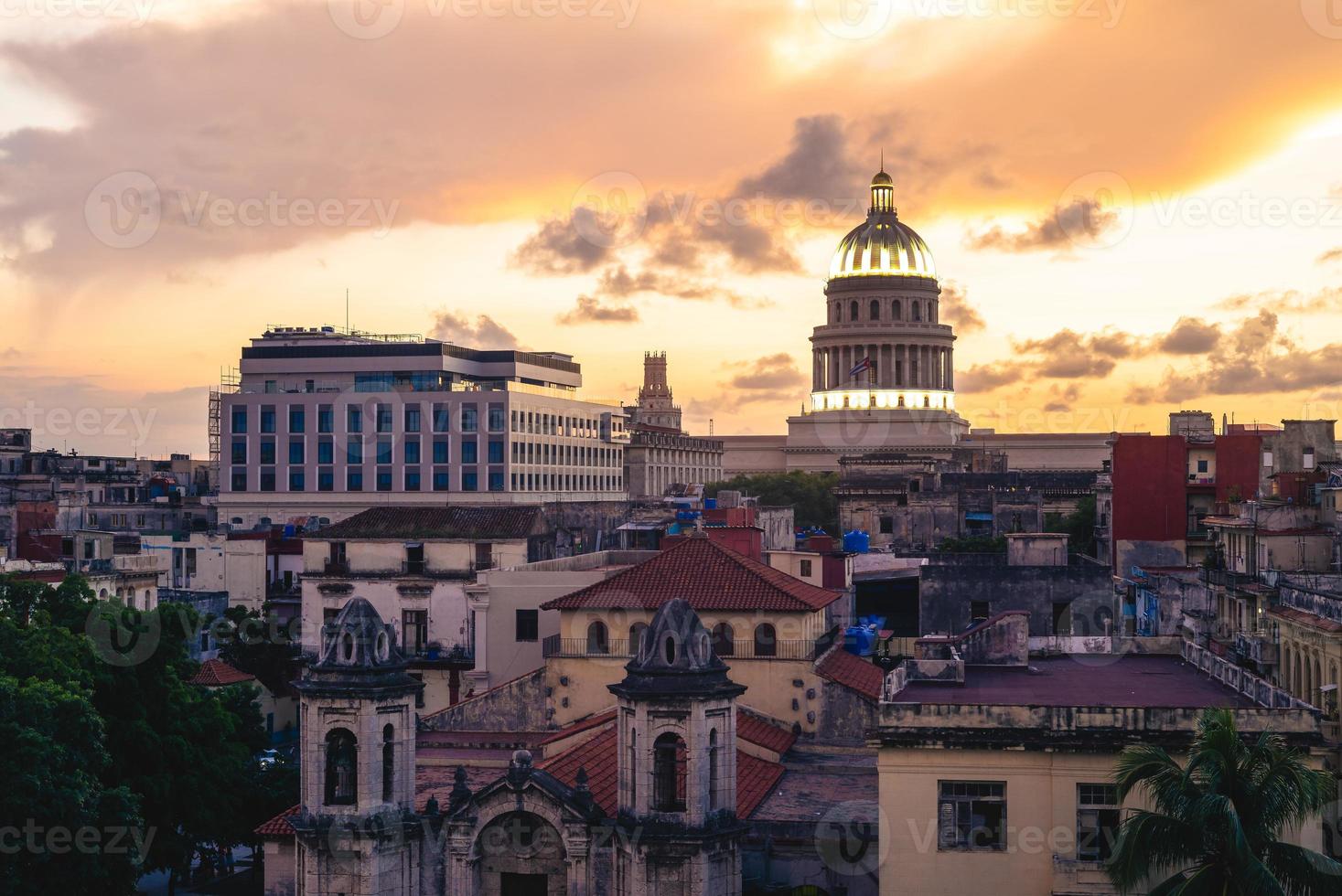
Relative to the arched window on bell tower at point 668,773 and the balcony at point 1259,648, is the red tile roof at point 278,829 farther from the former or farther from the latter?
the balcony at point 1259,648

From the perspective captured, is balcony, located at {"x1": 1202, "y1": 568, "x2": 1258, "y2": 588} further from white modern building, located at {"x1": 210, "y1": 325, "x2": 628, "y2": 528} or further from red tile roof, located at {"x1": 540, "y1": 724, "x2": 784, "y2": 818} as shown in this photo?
white modern building, located at {"x1": 210, "y1": 325, "x2": 628, "y2": 528}

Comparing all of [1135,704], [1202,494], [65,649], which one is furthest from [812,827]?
[1202,494]

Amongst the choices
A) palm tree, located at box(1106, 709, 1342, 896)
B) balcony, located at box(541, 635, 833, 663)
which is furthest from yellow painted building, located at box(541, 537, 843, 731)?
palm tree, located at box(1106, 709, 1342, 896)

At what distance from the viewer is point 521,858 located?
3981 cm

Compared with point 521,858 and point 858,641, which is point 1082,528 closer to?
point 858,641

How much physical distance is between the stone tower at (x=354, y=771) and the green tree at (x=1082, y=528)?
90274mm

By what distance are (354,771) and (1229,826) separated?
17.9m

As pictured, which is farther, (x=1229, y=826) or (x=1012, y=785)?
(x=1012, y=785)

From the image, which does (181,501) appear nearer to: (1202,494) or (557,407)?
(557,407)

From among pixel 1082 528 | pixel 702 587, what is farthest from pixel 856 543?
pixel 702 587

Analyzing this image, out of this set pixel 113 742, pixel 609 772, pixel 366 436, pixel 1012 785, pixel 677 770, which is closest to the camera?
pixel 1012 785

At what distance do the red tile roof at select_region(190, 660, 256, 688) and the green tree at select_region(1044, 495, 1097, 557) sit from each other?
63.9 meters

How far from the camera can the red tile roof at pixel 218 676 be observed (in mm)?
76812

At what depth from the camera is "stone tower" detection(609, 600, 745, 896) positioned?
1478 inches
